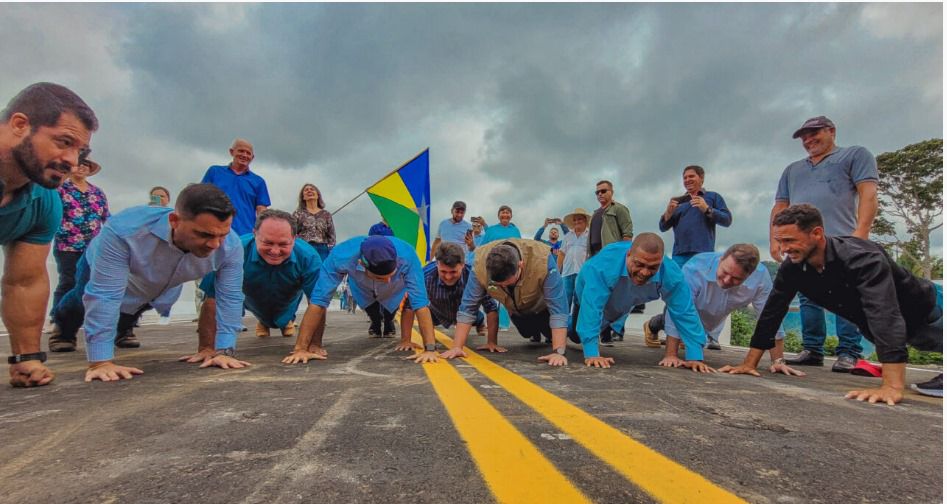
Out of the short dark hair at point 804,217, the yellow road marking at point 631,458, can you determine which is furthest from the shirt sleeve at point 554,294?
the yellow road marking at point 631,458

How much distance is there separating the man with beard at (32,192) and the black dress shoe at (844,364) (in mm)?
5360

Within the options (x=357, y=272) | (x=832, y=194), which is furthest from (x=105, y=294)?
(x=832, y=194)

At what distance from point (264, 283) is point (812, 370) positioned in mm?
4767

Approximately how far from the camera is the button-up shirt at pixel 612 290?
3.49 meters

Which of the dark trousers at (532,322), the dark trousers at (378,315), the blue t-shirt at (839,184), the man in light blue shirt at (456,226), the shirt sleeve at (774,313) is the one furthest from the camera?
the man in light blue shirt at (456,226)

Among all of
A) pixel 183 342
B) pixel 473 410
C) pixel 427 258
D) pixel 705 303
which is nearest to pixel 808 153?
pixel 705 303

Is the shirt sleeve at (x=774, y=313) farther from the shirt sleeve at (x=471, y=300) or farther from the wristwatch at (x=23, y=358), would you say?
the wristwatch at (x=23, y=358)

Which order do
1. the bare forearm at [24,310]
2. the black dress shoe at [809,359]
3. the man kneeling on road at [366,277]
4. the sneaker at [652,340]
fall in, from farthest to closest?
the sneaker at [652,340]
the black dress shoe at [809,359]
the man kneeling on road at [366,277]
the bare forearm at [24,310]

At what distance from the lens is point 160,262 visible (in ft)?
9.70

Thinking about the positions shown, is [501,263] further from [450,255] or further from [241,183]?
[241,183]

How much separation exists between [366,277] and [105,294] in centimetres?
192

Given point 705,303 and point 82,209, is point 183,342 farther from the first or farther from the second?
point 705,303

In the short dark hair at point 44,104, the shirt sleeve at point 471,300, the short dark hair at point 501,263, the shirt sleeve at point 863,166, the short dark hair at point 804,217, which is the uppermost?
the shirt sleeve at point 863,166

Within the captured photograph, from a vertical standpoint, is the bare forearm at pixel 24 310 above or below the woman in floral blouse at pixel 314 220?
below
